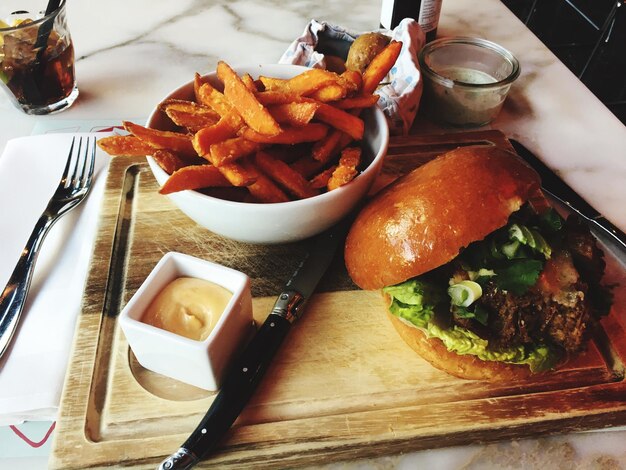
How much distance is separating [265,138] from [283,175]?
0.30ft

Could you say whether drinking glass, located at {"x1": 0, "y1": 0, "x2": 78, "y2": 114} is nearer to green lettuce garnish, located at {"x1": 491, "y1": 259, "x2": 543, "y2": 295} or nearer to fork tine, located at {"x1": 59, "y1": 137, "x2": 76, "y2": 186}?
fork tine, located at {"x1": 59, "y1": 137, "x2": 76, "y2": 186}

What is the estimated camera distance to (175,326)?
1.05m

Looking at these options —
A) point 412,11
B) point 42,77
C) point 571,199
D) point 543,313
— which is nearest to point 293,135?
point 543,313

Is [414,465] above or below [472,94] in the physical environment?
below

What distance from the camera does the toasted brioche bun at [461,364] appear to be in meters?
1.11

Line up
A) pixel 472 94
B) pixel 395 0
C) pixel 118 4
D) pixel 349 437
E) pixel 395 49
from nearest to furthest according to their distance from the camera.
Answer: pixel 349 437, pixel 395 49, pixel 472 94, pixel 395 0, pixel 118 4

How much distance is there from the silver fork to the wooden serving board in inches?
6.4

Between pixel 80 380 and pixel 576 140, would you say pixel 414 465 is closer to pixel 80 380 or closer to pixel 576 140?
pixel 80 380

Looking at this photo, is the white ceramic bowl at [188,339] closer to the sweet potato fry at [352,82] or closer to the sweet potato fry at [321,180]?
the sweet potato fry at [321,180]

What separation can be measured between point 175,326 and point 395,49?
84 cm

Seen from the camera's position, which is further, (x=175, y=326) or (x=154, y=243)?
(x=154, y=243)

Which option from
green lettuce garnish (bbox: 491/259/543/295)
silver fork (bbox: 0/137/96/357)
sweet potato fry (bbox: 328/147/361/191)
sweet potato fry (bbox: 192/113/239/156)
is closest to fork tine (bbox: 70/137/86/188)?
silver fork (bbox: 0/137/96/357)

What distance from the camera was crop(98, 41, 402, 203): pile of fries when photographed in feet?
3.75

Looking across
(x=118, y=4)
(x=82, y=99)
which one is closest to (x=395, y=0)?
(x=82, y=99)
